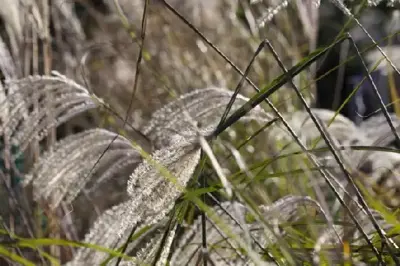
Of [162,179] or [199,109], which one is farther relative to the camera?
[199,109]

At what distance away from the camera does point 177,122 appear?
0.98 m

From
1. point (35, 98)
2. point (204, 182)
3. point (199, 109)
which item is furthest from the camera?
point (35, 98)

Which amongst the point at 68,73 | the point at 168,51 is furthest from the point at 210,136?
the point at 168,51

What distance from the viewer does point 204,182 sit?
850mm

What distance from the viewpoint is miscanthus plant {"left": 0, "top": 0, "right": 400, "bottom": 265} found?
2.43 feet

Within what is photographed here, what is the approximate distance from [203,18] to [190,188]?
1869 mm

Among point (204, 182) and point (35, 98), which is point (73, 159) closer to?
point (35, 98)

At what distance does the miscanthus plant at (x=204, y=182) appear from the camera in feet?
2.43

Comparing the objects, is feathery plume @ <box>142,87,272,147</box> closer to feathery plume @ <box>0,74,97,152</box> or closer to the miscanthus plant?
the miscanthus plant

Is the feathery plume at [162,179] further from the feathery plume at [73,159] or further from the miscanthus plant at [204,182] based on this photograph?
the feathery plume at [73,159]

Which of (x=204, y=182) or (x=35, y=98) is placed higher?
(x=35, y=98)

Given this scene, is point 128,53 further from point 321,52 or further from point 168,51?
point 321,52

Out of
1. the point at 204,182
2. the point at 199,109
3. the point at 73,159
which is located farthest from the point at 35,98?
the point at 204,182

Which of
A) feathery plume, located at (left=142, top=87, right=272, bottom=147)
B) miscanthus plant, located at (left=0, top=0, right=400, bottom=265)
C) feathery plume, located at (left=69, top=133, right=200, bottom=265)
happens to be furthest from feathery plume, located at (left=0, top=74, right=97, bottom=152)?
feathery plume, located at (left=69, top=133, right=200, bottom=265)
